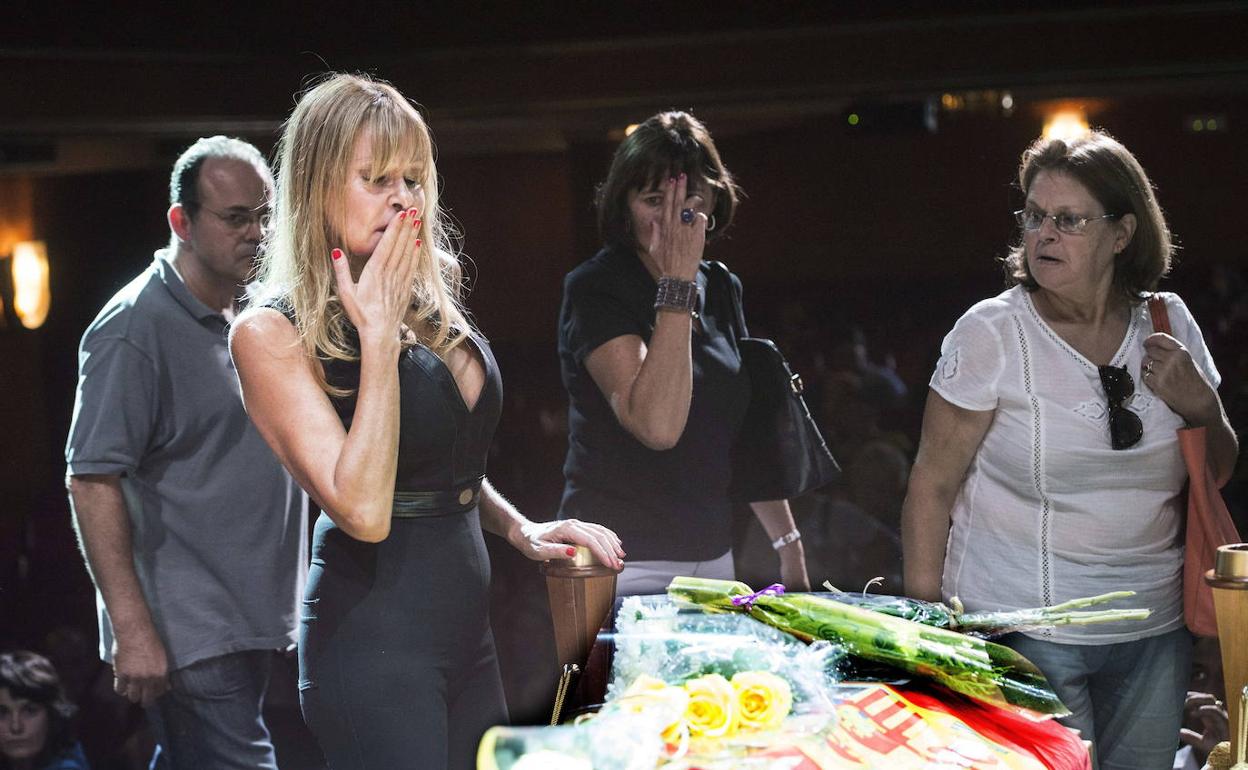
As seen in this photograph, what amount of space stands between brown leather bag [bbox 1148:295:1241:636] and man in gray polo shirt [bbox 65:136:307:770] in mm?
1724

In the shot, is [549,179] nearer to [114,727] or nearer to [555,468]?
[555,468]

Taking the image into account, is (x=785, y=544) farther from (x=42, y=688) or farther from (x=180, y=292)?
(x=42, y=688)

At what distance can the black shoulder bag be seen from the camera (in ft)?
8.93

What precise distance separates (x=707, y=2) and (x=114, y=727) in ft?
6.77

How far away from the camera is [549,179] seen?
9.04 feet

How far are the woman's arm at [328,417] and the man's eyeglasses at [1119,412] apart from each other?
136 centimetres

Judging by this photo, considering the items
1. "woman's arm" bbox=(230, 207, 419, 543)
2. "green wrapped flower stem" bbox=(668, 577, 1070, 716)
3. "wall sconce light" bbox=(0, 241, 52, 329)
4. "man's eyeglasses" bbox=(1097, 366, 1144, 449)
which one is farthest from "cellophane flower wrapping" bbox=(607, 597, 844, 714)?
"wall sconce light" bbox=(0, 241, 52, 329)

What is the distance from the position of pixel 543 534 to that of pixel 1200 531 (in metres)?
1.28

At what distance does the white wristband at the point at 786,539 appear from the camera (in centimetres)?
280

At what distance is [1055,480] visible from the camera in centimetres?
246

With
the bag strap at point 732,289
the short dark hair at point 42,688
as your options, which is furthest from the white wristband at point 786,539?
the short dark hair at point 42,688

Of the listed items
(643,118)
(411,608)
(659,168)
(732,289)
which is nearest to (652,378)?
(732,289)

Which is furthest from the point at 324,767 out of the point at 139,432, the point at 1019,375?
the point at 1019,375

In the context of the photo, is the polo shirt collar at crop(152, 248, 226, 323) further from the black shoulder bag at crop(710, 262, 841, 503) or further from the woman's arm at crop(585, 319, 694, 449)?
the black shoulder bag at crop(710, 262, 841, 503)
